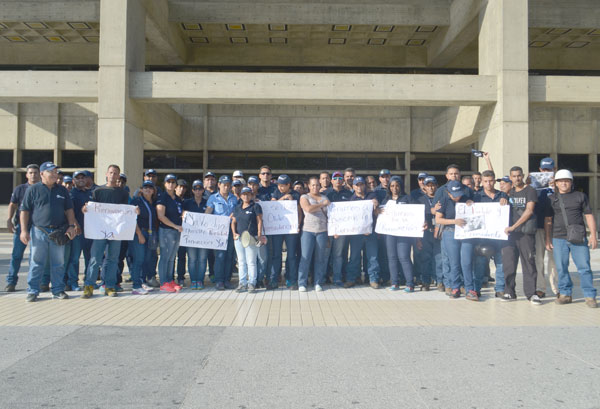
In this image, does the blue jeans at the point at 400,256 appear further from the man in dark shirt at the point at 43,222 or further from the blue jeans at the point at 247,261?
the man in dark shirt at the point at 43,222

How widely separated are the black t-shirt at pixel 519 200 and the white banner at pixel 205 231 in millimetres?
4888

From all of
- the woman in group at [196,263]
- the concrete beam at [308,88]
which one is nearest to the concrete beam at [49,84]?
the concrete beam at [308,88]

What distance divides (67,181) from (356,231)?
595 centimetres

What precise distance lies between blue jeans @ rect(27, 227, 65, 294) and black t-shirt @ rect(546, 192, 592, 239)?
7854 mm

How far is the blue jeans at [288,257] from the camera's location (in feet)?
28.8

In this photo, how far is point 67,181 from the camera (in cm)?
964

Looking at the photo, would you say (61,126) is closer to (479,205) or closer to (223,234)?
(223,234)

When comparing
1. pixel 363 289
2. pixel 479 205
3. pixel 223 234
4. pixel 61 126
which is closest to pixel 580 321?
pixel 479 205

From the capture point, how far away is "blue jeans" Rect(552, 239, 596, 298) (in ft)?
23.6

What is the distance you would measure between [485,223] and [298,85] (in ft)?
30.2

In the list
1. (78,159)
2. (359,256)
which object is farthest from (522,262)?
(78,159)

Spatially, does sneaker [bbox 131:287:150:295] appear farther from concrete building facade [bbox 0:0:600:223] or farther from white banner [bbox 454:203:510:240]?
concrete building facade [bbox 0:0:600:223]

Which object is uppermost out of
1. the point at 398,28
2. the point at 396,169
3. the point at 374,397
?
the point at 398,28

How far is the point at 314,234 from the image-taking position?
8.69 meters
